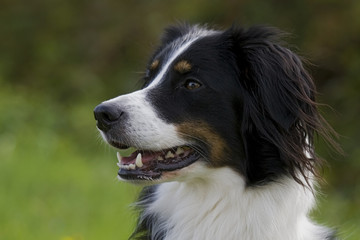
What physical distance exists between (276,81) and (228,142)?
1.48ft

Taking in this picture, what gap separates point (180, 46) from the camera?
4383 millimetres

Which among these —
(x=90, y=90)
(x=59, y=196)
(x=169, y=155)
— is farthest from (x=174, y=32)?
(x=90, y=90)

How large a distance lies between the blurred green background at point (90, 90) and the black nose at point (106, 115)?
414mm

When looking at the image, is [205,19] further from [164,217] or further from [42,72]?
[164,217]

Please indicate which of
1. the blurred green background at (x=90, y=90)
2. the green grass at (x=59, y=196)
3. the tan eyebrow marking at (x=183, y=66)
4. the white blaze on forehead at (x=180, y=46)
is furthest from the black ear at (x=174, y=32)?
the green grass at (x=59, y=196)

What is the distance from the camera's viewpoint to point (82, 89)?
45.4 feet

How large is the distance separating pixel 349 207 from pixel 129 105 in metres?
5.68

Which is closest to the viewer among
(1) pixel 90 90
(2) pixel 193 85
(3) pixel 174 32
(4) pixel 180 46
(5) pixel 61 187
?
(2) pixel 193 85

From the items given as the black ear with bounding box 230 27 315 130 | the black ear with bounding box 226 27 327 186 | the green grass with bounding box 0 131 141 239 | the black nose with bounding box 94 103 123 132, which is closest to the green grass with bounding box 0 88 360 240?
the green grass with bounding box 0 131 141 239

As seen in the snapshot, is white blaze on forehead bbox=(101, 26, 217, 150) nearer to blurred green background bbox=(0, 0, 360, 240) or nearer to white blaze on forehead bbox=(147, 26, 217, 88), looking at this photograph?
white blaze on forehead bbox=(147, 26, 217, 88)

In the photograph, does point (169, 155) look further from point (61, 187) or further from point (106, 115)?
point (61, 187)

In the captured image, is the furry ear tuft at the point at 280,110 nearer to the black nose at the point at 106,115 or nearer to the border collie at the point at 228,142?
the border collie at the point at 228,142

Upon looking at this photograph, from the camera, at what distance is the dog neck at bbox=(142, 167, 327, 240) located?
3934mm

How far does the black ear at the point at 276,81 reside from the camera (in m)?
3.98
